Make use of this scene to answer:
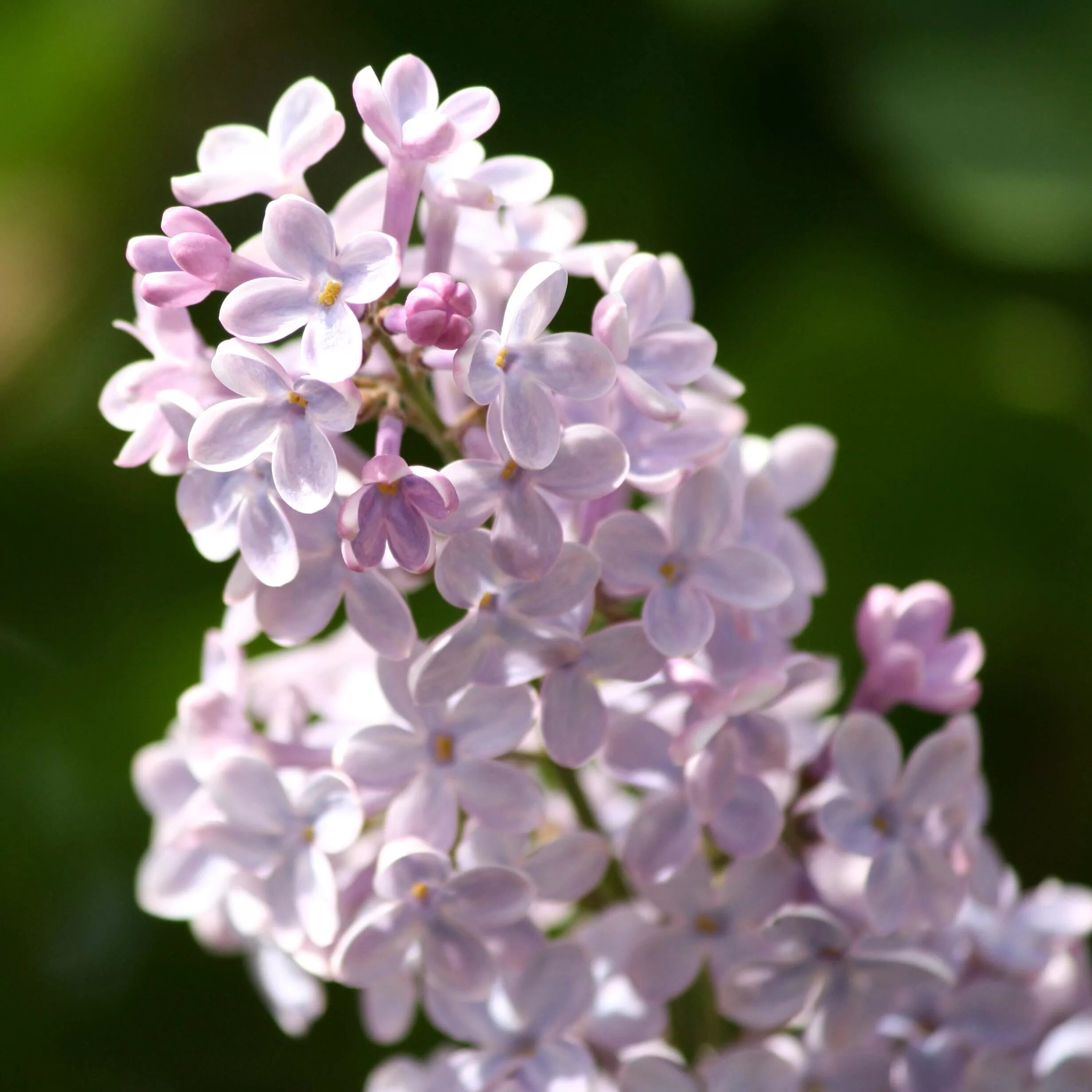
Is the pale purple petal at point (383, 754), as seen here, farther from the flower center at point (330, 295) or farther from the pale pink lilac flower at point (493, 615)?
the flower center at point (330, 295)

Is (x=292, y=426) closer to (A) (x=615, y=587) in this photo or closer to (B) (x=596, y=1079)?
(A) (x=615, y=587)

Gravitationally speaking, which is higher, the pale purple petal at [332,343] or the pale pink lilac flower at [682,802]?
the pale purple petal at [332,343]

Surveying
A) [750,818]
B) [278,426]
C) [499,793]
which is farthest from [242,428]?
[750,818]

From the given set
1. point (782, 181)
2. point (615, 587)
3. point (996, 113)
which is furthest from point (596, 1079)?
point (996, 113)

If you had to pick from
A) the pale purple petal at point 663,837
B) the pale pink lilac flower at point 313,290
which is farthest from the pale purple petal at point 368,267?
the pale purple petal at point 663,837

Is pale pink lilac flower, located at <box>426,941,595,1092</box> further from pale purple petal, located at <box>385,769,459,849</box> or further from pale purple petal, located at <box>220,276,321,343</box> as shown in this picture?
pale purple petal, located at <box>220,276,321,343</box>

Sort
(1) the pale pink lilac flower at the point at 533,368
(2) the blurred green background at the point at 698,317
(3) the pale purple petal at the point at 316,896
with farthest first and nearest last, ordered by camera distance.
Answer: (2) the blurred green background at the point at 698,317 → (3) the pale purple petal at the point at 316,896 → (1) the pale pink lilac flower at the point at 533,368
